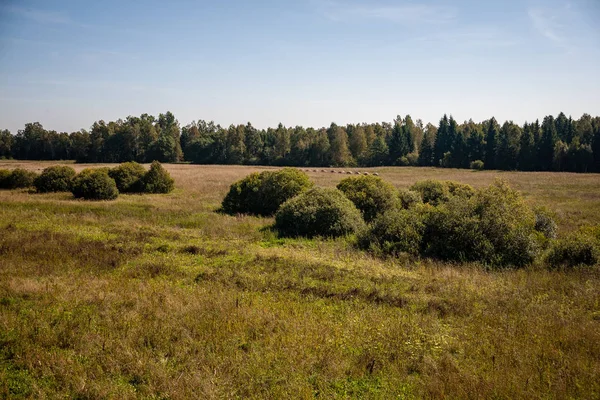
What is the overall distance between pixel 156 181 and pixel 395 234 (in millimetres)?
24748

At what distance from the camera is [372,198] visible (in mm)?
20609

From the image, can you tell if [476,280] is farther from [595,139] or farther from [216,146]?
[216,146]

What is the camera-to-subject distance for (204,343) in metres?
6.97

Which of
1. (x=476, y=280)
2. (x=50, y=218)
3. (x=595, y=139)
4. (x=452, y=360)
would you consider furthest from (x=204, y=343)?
(x=595, y=139)

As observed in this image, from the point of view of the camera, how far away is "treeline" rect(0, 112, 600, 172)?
268ft

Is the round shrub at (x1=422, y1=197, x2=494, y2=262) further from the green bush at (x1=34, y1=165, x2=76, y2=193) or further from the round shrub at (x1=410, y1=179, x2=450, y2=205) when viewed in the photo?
the green bush at (x1=34, y1=165, x2=76, y2=193)

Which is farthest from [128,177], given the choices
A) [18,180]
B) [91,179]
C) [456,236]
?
[456,236]

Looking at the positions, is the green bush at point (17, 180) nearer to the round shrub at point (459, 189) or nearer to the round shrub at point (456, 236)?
the round shrub at point (456, 236)

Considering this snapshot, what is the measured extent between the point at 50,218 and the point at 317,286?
17.2 meters

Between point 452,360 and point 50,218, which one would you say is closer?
point 452,360

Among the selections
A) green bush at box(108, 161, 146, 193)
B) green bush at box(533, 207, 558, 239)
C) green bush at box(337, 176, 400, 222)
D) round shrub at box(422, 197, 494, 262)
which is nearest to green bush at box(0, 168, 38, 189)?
green bush at box(108, 161, 146, 193)

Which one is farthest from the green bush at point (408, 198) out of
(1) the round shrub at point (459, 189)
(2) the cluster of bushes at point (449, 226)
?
(1) the round shrub at point (459, 189)

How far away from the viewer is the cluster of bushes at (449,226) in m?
12.6

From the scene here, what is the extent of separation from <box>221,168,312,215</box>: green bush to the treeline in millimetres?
67704
